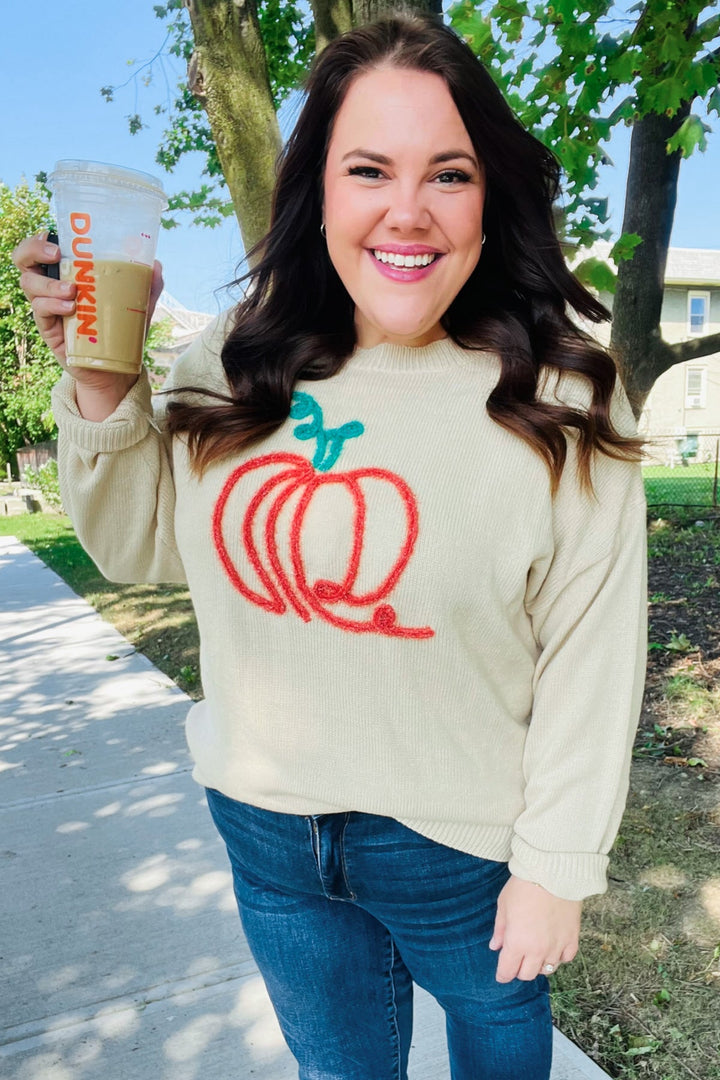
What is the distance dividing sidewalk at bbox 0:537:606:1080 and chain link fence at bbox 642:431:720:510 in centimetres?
172

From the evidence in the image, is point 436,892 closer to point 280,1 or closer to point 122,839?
point 122,839

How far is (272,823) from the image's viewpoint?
4.48ft

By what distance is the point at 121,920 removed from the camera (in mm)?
2777

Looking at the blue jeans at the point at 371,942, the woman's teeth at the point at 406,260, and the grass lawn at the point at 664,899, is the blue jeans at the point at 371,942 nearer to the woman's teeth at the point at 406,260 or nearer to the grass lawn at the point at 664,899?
the woman's teeth at the point at 406,260

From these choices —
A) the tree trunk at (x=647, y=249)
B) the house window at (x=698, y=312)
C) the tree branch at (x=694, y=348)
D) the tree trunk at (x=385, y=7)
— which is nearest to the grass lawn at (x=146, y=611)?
the tree trunk at (x=647, y=249)

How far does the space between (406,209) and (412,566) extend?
0.48 meters

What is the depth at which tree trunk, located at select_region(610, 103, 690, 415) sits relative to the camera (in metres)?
4.47

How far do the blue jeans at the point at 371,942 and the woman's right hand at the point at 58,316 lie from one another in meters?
0.64

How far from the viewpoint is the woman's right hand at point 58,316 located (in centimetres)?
136

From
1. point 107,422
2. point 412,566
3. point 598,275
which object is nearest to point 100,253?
point 107,422

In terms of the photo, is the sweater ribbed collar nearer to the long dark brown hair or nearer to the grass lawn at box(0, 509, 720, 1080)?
the long dark brown hair

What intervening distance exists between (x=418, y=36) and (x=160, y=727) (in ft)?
11.6

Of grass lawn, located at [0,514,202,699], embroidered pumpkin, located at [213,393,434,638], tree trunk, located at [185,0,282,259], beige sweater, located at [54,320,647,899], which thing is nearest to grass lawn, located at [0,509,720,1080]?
grass lawn, located at [0,514,202,699]

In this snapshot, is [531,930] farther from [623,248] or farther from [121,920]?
[623,248]
